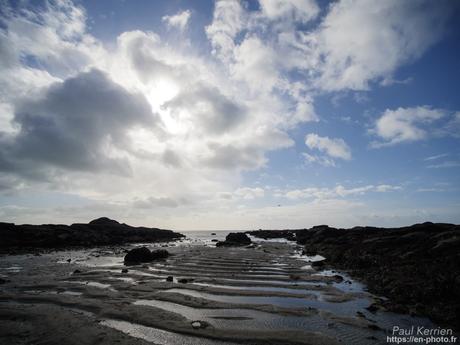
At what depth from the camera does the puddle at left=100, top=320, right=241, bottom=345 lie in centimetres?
816

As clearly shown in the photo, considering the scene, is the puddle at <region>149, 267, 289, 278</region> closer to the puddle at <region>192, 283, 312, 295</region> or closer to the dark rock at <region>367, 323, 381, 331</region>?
the puddle at <region>192, 283, 312, 295</region>

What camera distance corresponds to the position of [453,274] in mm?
13250

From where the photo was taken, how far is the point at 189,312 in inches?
435

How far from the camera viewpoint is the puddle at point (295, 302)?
11.6 metres

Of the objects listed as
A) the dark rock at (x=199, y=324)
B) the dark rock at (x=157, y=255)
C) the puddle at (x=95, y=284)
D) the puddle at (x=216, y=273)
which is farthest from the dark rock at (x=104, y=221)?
the dark rock at (x=199, y=324)

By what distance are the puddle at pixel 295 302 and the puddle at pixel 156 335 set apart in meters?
4.47

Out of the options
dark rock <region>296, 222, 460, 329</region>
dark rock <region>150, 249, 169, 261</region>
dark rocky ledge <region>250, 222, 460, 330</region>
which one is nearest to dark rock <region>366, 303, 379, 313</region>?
dark rock <region>296, 222, 460, 329</region>

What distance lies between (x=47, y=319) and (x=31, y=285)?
26.1 ft

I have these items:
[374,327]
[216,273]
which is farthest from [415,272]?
[216,273]

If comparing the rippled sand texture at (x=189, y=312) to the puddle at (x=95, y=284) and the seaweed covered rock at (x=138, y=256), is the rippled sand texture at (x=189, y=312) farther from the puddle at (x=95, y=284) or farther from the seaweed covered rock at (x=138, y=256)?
the seaweed covered rock at (x=138, y=256)

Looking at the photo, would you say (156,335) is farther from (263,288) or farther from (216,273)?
(216,273)

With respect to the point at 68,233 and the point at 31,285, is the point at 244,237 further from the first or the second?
the point at 31,285

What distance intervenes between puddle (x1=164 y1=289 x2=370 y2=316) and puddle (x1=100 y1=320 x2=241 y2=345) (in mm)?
4472

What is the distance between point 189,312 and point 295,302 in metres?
5.23
